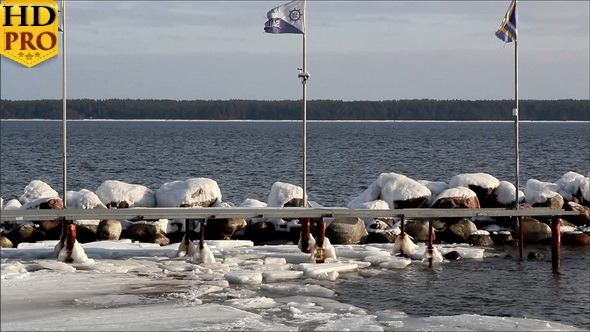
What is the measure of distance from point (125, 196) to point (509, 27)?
13.3 meters

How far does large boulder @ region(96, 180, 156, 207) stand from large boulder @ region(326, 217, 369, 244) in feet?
20.8

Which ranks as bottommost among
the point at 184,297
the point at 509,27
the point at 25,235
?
the point at 184,297

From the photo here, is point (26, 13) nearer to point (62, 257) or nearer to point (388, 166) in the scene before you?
point (62, 257)

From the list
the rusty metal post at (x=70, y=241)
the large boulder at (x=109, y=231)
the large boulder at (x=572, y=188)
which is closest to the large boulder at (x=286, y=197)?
the large boulder at (x=109, y=231)

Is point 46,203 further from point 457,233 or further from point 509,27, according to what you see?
point 509,27

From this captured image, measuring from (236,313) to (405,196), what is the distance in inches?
605

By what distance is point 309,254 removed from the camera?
26016 mm

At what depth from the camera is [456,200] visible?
31641 mm

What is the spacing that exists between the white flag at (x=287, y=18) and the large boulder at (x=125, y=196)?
310 inches

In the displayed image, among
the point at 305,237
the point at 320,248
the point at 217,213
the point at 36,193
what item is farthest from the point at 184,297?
the point at 36,193

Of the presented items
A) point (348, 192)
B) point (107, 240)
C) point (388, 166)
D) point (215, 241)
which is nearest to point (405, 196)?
point (215, 241)

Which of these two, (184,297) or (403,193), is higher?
(403,193)

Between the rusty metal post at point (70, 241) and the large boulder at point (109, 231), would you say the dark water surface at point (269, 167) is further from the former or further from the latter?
the rusty metal post at point (70, 241)

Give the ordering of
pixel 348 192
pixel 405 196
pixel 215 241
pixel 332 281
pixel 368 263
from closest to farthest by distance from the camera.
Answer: pixel 332 281
pixel 368 263
pixel 215 241
pixel 405 196
pixel 348 192
